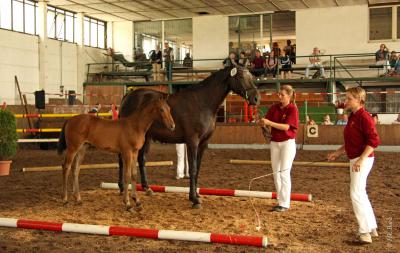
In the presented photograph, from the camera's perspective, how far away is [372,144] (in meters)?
4.68

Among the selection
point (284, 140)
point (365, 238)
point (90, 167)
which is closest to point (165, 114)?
point (284, 140)

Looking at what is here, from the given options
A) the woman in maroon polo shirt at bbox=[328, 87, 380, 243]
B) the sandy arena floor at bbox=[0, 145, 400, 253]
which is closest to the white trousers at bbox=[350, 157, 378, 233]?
the woman in maroon polo shirt at bbox=[328, 87, 380, 243]

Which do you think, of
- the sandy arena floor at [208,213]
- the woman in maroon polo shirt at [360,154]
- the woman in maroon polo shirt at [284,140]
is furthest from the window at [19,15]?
the woman in maroon polo shirt at [360,154]

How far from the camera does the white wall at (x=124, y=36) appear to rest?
28234 millimetres

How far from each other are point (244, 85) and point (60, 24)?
19559 millimetres

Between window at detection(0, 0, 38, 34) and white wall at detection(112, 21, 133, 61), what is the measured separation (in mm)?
6637

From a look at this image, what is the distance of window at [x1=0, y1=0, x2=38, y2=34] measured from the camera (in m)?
20.4

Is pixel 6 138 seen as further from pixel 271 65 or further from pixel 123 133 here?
pixel 271 65

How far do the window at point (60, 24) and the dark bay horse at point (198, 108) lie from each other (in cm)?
1804

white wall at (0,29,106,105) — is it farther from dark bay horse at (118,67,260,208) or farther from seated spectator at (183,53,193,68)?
dark bay horse at (118,67,260,208)

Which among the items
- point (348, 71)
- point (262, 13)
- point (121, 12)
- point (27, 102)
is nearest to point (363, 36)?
point (348, 71)

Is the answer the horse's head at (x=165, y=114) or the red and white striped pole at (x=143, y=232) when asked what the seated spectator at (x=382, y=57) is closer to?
the horse's head at (x=165, y=114)

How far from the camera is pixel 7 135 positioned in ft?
34.1

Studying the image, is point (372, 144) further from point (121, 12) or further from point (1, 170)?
point (121, 12)
